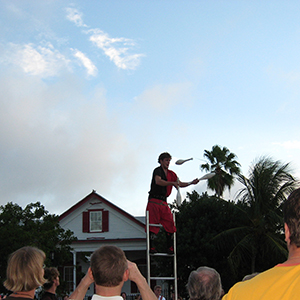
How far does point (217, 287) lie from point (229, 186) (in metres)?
35.0

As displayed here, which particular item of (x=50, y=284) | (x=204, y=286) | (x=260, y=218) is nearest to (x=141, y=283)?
(x=204, y=286)

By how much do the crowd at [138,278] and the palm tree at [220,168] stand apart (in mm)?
33407

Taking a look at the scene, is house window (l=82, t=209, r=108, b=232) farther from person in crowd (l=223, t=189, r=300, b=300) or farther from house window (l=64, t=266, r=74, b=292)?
person in crowd (l=223, t=189, r=300, b=300)

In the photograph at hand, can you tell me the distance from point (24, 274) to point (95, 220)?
27.5 metres

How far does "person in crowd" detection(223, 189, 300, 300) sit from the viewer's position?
1833 mm

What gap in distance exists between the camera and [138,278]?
290 cm

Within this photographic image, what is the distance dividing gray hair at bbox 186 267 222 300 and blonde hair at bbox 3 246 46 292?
56.5 inches

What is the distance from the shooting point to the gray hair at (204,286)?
3.70m

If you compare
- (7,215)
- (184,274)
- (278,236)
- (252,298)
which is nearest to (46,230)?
(7,215)

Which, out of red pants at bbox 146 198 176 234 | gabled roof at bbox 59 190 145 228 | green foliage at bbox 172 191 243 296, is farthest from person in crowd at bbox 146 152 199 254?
gabled roof at bbox 59 190 145 228

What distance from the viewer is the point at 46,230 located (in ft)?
71.1

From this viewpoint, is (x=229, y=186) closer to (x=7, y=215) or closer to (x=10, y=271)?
(x=7, y=215)

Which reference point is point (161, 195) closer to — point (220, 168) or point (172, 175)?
point (172, 175)

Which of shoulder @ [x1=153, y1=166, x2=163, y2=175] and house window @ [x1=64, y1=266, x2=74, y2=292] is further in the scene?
house window @ [x1=64, y1=266, x2=74, y2=292]
